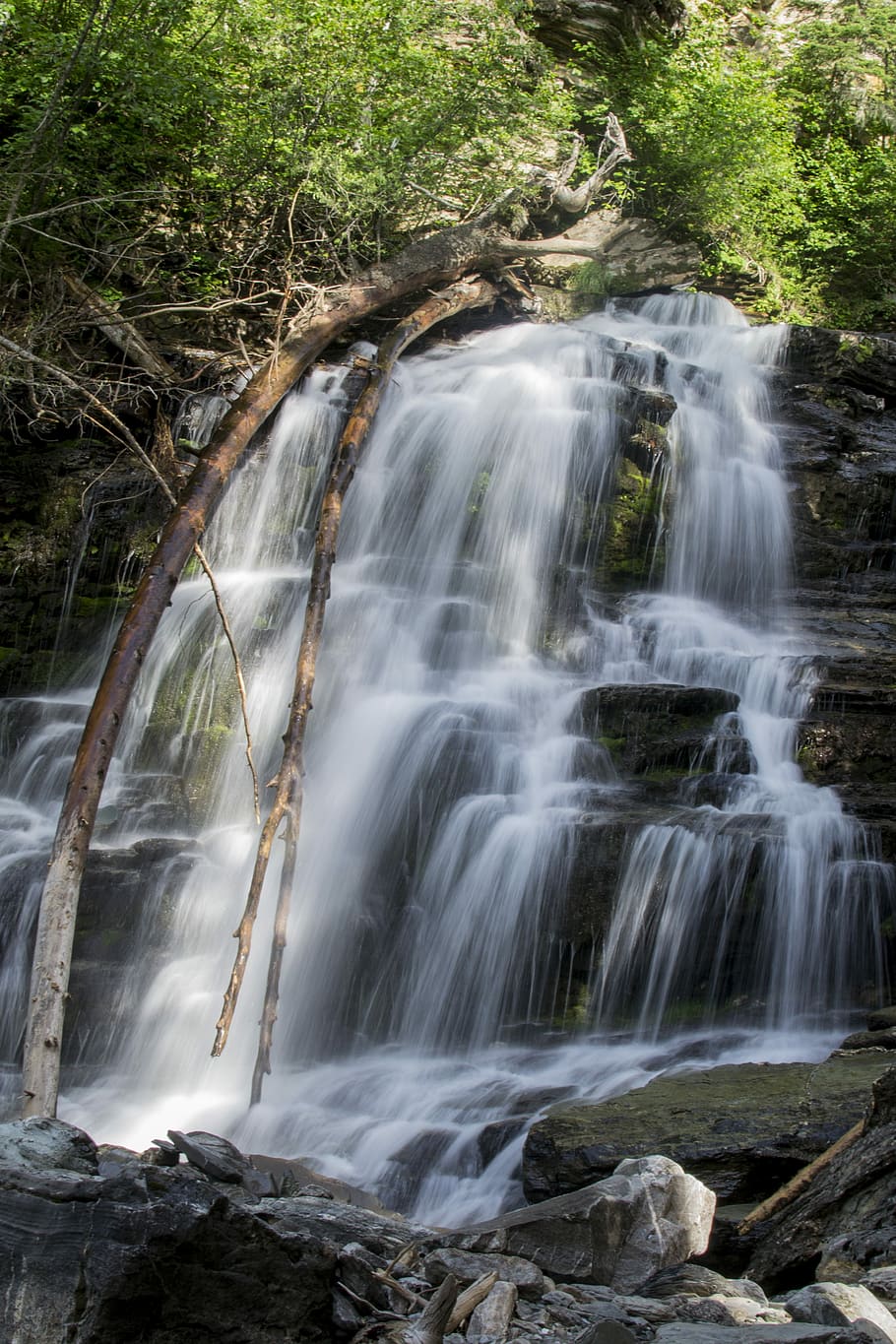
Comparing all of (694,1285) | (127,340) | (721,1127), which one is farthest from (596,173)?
(694,1285)

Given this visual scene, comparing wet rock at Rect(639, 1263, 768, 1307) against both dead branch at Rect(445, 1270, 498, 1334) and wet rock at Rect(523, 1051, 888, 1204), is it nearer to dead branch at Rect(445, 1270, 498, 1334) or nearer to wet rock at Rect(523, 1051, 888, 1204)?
dead branch at Rect(445, 1270, 498, 1334)

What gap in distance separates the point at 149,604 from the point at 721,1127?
532 centimetres

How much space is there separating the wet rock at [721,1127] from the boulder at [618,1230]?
0.77 meters

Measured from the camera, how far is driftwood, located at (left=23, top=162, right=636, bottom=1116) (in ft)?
19.6

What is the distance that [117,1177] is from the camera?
2.47 meters

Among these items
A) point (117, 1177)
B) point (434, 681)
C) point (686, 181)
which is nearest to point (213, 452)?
point (434, 681)

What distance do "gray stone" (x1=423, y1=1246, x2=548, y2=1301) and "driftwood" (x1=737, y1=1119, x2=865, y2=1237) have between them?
1132mm

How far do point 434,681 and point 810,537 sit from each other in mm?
4991

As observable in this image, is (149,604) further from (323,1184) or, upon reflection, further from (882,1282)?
(882,1282)

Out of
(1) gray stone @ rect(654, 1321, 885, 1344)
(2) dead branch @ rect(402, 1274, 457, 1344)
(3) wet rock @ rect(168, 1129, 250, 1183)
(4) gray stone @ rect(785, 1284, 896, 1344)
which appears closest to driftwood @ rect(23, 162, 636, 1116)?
(3) wet rock @ rect(168, 1129, 250, 1183)

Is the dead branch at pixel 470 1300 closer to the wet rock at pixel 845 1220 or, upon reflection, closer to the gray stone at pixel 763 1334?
the gray stone at pixel 763 1334

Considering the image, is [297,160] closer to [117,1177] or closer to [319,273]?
[319,273]

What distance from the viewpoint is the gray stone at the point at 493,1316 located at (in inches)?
105

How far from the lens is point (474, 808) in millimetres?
8141
